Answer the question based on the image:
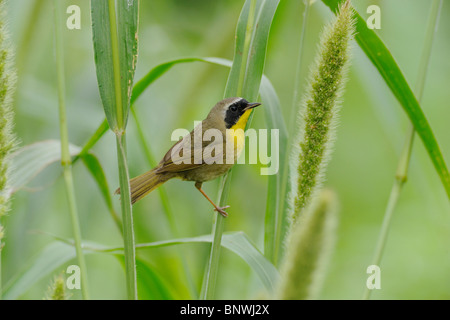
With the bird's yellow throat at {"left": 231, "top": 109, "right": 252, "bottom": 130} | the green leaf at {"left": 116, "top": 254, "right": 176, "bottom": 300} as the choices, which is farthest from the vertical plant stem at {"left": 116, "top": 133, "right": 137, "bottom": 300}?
the bird's yellow throat at {"left": 231, "top": 109, "right": 252, "bottom": 130}

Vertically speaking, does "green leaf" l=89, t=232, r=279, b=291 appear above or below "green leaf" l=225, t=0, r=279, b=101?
below

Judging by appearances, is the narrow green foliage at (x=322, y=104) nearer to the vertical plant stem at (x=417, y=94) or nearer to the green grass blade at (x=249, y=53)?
the green grass blade at (x=249, y=53)

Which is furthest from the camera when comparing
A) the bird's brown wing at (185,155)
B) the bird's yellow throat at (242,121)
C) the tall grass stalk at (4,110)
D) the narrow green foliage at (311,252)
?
the bird's brown wing at (185,155)

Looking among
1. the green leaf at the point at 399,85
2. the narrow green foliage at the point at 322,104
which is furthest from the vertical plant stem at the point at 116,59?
the green leaf at the point at 399,85

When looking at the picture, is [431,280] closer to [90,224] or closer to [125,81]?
[90,224]

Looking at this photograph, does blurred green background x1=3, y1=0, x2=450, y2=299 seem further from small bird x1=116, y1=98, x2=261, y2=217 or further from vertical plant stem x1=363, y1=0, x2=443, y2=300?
vertical plant stem x1=363, y1=0, x2=443, y2=300

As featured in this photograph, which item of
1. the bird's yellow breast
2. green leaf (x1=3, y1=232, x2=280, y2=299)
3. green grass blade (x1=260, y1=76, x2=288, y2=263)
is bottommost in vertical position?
green leaf (x1=3, y1=232, x2=280, y2=299)

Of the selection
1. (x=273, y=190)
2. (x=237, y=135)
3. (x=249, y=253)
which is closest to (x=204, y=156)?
(x=237, y=135)

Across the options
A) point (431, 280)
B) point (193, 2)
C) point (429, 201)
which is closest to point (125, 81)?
point (193, 2)
